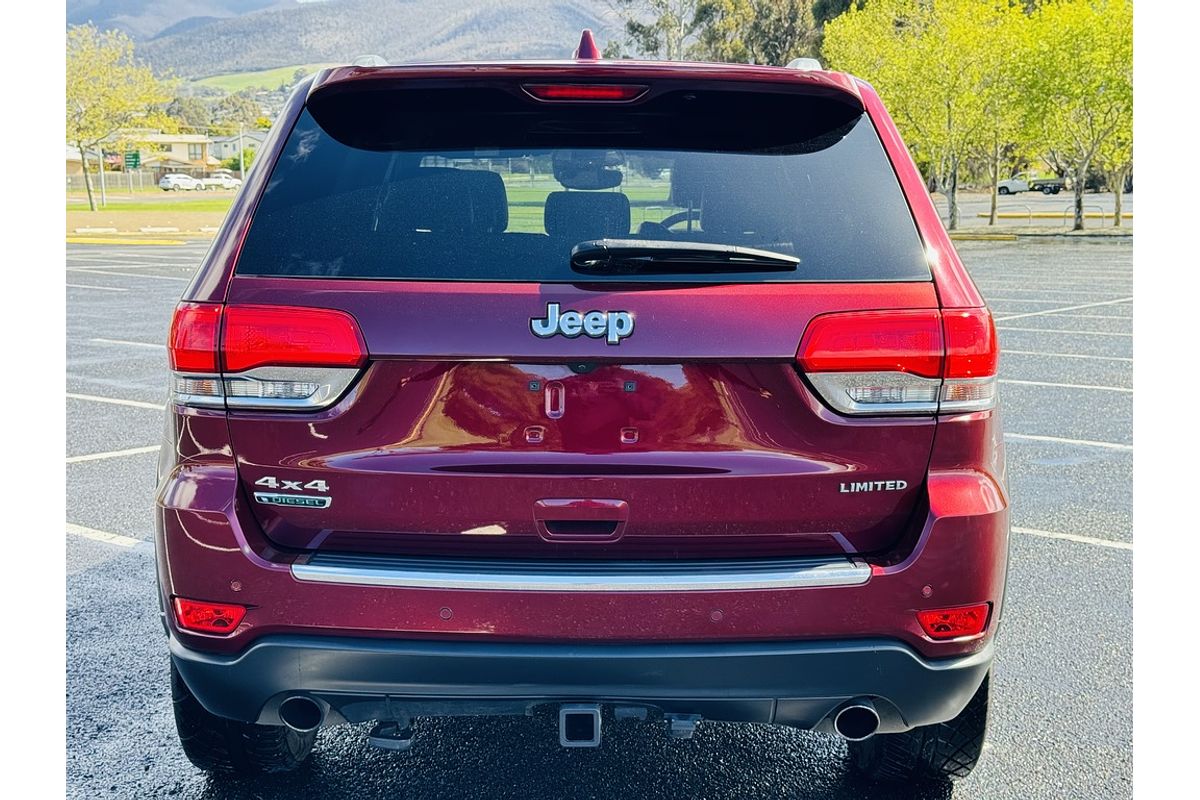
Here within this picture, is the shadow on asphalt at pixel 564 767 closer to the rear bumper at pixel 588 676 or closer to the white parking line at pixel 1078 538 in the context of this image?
the rear bumper at pixel 588 676

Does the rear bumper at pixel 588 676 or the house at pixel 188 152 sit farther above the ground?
the house at pixel 188 152

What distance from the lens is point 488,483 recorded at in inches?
97.0

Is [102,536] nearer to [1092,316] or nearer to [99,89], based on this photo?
[1092,316]

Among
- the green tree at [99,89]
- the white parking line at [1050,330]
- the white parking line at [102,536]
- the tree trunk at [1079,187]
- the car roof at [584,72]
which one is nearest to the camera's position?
the car roof at [584,72]

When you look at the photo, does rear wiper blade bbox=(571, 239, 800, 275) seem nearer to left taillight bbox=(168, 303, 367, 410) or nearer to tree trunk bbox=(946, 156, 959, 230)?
left taillight bbox=(168, 303, 367, 410)

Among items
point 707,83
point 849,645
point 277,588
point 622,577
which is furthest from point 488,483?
point 707,83

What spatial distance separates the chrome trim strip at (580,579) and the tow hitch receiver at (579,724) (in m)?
0.28

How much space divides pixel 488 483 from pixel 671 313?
518 millimetres

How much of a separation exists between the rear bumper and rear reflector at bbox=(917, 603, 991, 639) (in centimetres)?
7

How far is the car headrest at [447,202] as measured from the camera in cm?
259

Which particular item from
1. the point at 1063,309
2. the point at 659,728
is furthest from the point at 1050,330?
the point at 659,728

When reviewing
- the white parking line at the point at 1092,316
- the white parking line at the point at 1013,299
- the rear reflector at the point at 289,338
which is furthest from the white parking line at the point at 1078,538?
the white parking line at the point at 1013,299

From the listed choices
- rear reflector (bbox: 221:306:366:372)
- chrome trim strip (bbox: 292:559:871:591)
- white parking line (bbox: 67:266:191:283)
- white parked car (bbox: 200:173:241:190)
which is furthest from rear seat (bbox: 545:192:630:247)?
white parked car (bbox: 200:173:241:190)
